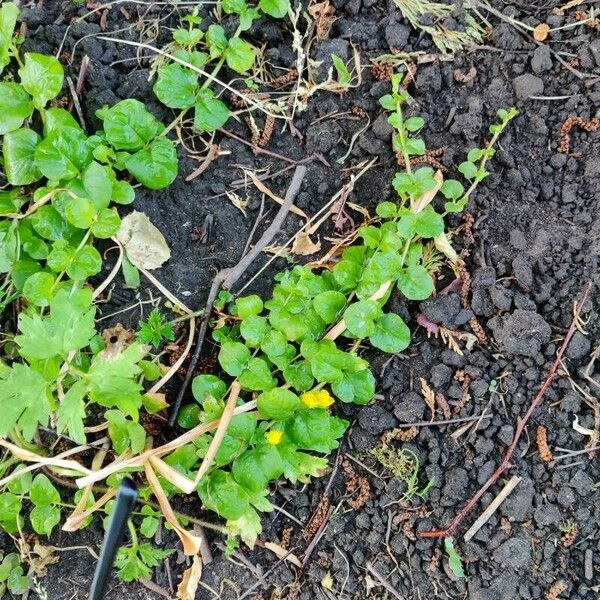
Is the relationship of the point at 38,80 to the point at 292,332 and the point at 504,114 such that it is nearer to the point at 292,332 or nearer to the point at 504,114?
the point at 292,332

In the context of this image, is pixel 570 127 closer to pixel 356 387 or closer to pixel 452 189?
pixel 452 189

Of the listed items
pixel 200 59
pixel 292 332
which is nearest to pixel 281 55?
pixel 200 59

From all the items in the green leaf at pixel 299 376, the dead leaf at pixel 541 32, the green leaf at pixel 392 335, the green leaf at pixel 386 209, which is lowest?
the green leaf at pixel 299 376

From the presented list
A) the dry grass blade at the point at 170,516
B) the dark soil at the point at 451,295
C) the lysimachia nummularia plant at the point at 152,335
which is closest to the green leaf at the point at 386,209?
the lysimachia nummularia plant at the point at 152,335

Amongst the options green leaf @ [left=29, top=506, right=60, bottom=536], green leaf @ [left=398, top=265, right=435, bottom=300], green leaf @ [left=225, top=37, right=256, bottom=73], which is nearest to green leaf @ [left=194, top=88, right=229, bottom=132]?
green leaf @ [left=225, top=37, right=256, bottom=73]

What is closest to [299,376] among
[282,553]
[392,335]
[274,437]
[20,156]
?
[274,437]

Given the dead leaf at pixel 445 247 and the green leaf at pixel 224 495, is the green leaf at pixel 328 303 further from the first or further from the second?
the green leaf at pixel 224 495

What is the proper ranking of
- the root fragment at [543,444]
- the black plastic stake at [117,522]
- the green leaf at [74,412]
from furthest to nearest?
the root fragment at [543,444], the green leaf at [74,412], the black plastic stake at [117,522]

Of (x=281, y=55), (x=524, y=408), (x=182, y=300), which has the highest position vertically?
(x=281, y=55)

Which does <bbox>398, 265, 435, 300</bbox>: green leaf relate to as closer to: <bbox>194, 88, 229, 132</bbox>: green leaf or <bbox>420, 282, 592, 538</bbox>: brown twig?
<bbox>420, 282, 592, 538</bbox>: brown twig
